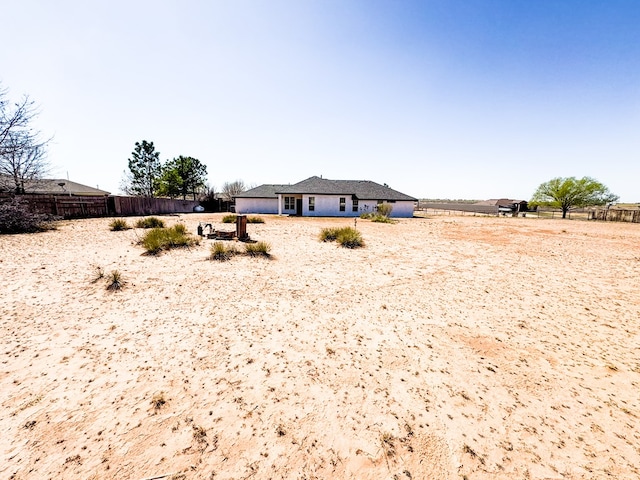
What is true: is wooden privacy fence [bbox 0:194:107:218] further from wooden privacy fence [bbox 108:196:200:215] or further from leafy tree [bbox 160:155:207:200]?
leafy tree [bbox 160:155:207:200]

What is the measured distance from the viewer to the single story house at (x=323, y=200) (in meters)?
30.9

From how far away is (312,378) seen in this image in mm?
3441

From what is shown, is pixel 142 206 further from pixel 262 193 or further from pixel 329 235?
pixel 329 235

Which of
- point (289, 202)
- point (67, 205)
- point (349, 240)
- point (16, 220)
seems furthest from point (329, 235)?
point (67, 205)

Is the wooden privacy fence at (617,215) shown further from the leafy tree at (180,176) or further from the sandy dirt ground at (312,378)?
the leafy tree at (180,176)

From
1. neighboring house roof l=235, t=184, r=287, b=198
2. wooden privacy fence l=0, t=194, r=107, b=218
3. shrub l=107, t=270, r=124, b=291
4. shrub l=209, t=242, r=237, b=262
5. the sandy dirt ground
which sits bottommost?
the sandy dirt ground

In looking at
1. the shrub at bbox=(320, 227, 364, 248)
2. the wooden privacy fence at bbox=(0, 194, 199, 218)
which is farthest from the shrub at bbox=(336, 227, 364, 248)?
the wooden privacy fence at bbox=(0, 194, 199, 218)

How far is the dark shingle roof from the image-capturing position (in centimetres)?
3089

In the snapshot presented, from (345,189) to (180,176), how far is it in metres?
26.6

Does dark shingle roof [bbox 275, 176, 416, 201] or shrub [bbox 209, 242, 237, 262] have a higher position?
dark shingle roof [bbox 275, 176, 416, 201]

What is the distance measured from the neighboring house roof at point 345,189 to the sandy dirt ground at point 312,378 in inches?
964

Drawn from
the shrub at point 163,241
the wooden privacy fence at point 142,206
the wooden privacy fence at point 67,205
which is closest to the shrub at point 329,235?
the shrub at point 163,241

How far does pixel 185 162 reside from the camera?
4088cm

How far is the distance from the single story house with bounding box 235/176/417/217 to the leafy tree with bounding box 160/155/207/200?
1366 centimetres
